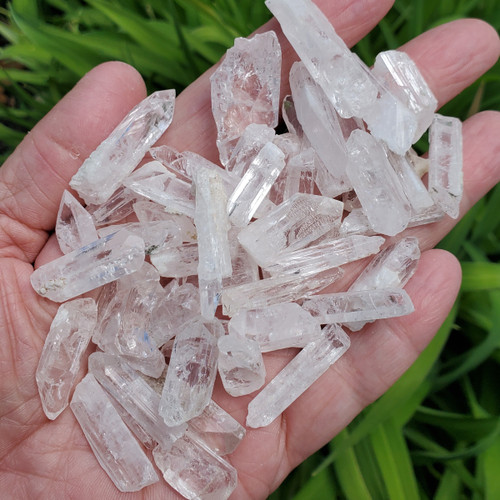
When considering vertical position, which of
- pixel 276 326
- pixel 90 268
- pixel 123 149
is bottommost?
pixel 276 326

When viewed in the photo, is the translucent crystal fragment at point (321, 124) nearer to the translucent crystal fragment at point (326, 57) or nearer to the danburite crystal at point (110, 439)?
the translucent crystal fragment at point (326, 57)

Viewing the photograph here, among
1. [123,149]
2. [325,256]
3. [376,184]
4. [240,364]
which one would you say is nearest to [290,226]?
[325,256]

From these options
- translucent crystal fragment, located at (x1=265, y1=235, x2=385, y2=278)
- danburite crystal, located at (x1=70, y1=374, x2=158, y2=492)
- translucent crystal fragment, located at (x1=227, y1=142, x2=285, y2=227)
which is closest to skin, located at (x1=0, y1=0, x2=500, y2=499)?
danburite crystal, located at (x1=70, y1=374, x2=158, y2=492)

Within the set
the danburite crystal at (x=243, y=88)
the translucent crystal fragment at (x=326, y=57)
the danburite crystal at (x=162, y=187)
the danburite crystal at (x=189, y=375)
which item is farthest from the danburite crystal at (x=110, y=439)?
the translucent crystal fragment at (x=326, y=57)

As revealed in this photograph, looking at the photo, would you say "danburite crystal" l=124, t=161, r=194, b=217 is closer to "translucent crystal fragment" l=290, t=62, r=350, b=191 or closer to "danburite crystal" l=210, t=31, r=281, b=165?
"danburite crystal" l=210, t=31, r=281, b=165

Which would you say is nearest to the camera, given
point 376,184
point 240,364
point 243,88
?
point 240,364

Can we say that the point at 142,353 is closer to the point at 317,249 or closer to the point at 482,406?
the point at 317,249

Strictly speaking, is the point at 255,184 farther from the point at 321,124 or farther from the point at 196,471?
the point at 196,471
